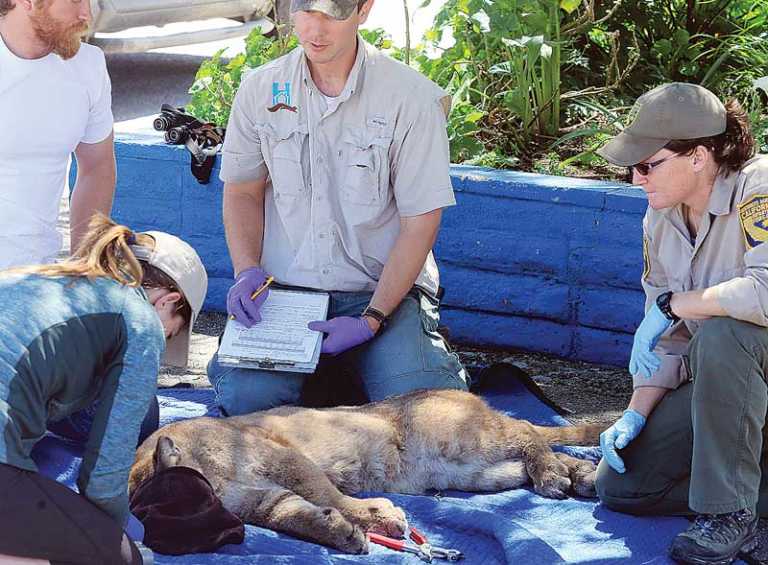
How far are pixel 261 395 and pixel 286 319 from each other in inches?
12.7

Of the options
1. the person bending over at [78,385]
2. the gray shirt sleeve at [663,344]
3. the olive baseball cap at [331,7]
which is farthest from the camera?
the olive baseball cap at [331,7]

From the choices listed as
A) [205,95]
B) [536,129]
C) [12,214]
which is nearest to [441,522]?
[12,214]

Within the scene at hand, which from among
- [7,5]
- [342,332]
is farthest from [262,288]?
[7,5]

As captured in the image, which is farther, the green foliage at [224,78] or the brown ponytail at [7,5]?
the green foliage at [224,78]

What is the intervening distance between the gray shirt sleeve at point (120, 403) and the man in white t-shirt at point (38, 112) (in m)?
1.37

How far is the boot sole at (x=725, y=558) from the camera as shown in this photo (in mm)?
3857

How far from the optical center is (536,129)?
683 centimetres

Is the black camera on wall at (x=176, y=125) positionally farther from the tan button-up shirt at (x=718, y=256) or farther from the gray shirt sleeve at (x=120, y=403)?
the gray shirt sleeve at (x=120, y=403)

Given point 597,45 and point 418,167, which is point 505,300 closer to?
point 418,167

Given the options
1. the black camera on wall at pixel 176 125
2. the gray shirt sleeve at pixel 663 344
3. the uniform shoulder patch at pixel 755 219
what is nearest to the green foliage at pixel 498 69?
the black camera on wall at pixel 176 125

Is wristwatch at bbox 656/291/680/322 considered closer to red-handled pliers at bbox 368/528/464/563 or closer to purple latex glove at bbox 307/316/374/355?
red-handled pliers at bbox 368/528/464/563

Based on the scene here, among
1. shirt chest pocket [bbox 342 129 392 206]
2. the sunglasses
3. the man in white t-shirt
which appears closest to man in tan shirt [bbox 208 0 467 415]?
shirt chest pocket [bbox 342 129 392 206]

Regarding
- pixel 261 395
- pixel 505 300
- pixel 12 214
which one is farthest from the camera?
pixel 505 300

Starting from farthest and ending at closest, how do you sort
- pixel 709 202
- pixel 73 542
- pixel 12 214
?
pixel 12 214, pixel 709 202, pixel 73 542
